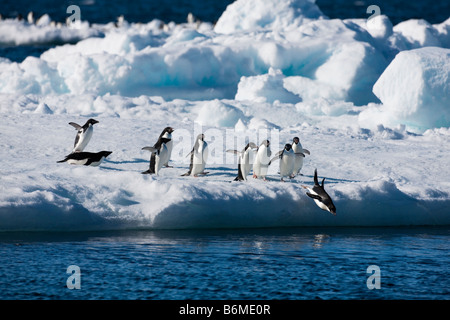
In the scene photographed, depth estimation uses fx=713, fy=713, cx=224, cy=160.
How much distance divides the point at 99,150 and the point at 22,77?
8.52m

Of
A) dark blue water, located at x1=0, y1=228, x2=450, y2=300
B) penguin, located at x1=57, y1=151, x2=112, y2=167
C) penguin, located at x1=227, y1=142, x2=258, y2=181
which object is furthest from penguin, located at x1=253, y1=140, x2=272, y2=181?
penguin, located at x1=57, y1=151, x2=112, y2=167

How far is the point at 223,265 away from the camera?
7363 mm

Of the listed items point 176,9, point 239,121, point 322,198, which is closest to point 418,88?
point 239,121

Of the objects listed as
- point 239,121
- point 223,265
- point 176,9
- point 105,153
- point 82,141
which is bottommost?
point 223,265

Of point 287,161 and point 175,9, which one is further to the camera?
point 175,9

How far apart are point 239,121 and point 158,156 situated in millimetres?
4132

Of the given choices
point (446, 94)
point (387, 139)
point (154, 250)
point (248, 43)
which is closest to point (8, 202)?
point (154, 250)

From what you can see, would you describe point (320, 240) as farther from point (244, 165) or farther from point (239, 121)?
point (239, 121)

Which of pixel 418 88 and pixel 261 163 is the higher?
pixel 418 88

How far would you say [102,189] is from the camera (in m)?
9.39

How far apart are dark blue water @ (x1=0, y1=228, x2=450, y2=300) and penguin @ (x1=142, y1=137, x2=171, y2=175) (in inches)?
69.6

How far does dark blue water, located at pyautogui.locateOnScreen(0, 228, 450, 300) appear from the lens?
21.1 ft

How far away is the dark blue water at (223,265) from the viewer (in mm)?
6434

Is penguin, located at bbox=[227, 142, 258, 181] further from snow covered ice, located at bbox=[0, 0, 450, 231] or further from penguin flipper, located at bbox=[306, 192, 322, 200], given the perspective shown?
penguin flipper, located at bbox=[306, 192, 322, 200]
